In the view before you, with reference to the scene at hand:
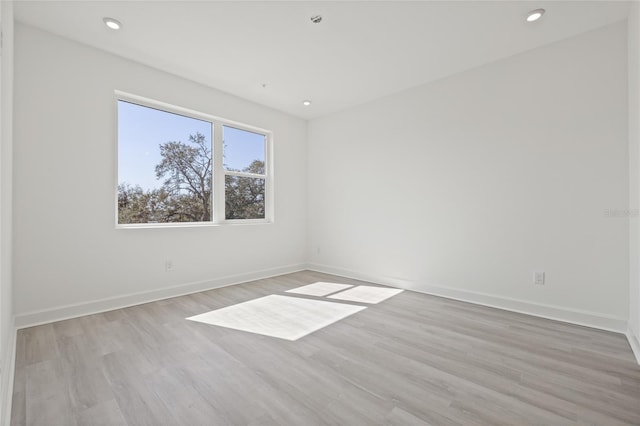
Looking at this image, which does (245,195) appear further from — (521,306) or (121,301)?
(521,306)

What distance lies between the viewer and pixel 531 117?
288 centimetres

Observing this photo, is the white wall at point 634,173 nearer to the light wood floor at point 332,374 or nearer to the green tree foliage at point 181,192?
the light wood floor at point 332,374

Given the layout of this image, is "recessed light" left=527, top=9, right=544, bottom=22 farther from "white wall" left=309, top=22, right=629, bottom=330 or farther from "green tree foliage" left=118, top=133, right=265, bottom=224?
"green tree foliage" left=118, top=133, right=265, bottom=224

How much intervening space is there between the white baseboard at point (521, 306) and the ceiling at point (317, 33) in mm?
2579

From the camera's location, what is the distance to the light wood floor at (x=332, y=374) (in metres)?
1.46

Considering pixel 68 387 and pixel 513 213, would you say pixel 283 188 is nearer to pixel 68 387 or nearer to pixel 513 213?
pixel 513 213

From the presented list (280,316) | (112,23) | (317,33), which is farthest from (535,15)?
(112,23)

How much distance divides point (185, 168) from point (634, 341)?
4712mm

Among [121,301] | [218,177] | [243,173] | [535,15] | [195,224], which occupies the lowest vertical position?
[121,301]

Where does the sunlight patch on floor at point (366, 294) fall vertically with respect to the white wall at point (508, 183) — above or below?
below

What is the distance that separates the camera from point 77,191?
2.79 meters

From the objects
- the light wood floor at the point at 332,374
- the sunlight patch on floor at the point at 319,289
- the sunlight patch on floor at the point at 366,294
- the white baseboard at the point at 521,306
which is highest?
the white baseboard at the point at 521,306

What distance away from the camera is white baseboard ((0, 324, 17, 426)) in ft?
4.49

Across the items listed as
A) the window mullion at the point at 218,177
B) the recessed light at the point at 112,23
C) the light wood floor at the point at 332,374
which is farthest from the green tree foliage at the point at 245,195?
the recessed light at the point at 112,23
